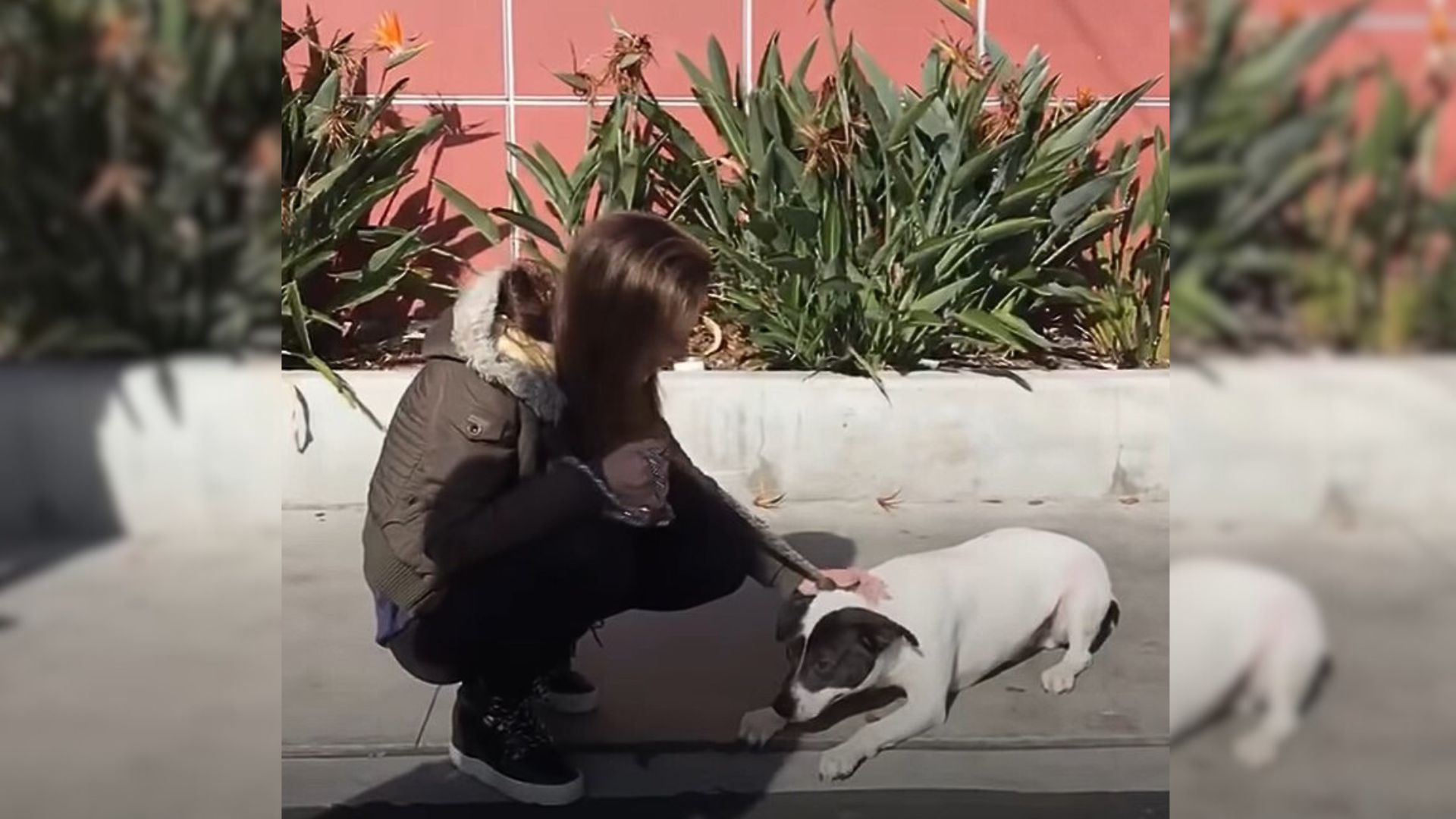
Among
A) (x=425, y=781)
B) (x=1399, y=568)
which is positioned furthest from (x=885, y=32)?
(x=1399, y=568)

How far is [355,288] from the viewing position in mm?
3254

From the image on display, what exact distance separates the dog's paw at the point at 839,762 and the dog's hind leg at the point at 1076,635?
0.43 metres

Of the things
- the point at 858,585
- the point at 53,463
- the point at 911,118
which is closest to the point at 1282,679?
the point at 53,463

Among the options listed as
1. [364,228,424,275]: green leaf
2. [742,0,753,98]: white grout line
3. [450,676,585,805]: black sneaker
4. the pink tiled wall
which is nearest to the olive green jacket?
[450,676,585,805]: black sneaker

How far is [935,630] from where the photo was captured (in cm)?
226

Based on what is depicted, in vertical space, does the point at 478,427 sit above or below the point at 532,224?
below

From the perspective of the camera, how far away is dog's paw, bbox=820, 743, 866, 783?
2139 mm

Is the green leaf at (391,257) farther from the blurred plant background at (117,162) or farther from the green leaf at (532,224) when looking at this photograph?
the blurred plant background at (117,162)

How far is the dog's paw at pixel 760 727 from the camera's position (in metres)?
2.21

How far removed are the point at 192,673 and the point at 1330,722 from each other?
0.86m

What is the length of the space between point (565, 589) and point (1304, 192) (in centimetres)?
127

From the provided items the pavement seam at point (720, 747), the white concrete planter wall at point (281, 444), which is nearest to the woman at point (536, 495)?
the pavement seam at point (720, 747)

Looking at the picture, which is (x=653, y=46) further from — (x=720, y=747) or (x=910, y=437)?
(x=720, y=747)

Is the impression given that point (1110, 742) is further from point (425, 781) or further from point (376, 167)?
point (376, 167)
